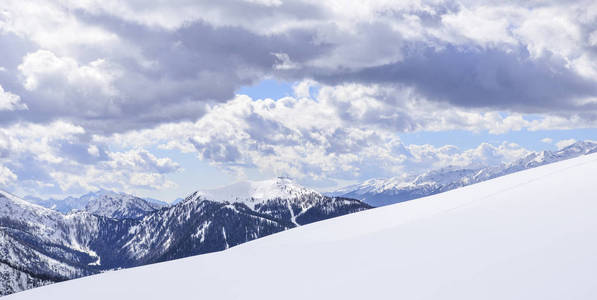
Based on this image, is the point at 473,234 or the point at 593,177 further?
the point at 593,177

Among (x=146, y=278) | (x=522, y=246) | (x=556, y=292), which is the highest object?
(x=146, y=278)

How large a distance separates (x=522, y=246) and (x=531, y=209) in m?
1.91

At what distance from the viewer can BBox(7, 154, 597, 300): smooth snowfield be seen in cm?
538

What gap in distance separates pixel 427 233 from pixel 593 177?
14.1 feet

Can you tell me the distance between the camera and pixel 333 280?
6.62 meters

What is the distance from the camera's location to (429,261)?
647 cm

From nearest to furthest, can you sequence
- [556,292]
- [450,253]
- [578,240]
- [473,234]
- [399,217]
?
[556,292] < [578,240] < [450,253] < [473,234] < [399,217]

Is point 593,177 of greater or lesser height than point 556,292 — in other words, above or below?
above

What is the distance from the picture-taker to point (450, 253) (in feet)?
21.5

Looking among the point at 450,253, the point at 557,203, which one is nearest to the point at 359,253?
the point at 450,253

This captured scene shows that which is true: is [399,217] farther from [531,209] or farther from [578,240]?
[578,240]

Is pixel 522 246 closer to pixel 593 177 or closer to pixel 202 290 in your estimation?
pixel 593 177

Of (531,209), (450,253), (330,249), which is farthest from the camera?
(330,249)

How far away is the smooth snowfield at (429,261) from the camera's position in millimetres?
5379
